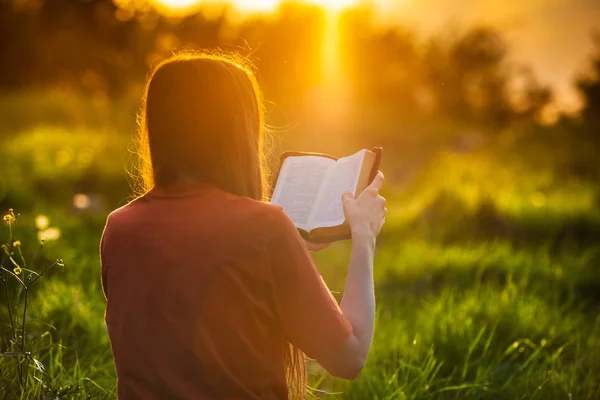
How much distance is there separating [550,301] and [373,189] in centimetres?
378

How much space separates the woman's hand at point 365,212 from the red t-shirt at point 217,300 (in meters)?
0.28

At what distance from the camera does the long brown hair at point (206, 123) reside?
155 centimetres

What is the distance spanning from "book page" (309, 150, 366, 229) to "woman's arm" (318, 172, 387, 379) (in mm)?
52

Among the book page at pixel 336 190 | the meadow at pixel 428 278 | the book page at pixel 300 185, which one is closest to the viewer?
the book page at pixel 336 190

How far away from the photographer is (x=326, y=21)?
19188 mm

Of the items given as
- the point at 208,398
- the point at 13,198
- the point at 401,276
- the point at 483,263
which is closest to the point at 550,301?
the point at 483,263

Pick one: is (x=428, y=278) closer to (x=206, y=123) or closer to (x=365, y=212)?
(x=365, y=212)

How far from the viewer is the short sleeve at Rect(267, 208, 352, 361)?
1.47 meters

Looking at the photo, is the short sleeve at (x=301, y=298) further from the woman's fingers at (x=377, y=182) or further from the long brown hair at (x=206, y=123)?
the woman's fingers at (x=377, y=182)

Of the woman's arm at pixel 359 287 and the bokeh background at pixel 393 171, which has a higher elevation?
the woman's arm at pixel 359 287

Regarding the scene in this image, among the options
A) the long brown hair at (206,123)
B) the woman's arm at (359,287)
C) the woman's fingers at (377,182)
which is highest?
the long brown hair at (206,123)

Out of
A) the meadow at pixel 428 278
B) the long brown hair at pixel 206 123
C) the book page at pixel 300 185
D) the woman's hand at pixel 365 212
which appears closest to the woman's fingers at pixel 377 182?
the woman's hand at pixel 365 212

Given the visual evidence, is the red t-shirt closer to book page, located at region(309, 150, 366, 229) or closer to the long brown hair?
the long brown hair

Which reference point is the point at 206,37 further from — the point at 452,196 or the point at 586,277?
the point at 586,277
